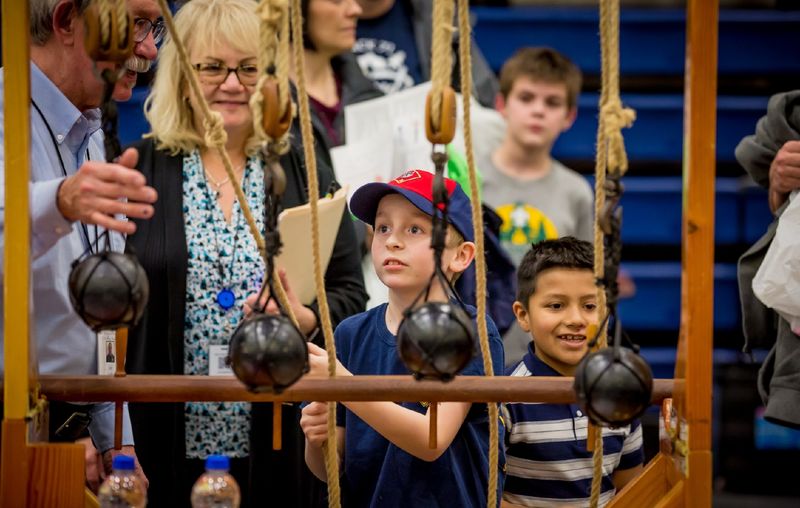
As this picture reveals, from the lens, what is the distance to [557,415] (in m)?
2.04

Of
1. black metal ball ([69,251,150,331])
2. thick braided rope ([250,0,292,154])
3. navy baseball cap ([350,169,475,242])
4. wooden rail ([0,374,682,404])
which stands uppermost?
thick braided rope ([250,0,292,154])

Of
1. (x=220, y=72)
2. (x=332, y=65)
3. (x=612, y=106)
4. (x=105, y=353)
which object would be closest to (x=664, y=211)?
(x=332, y=65)

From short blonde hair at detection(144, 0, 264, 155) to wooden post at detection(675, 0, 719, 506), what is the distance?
1076mm

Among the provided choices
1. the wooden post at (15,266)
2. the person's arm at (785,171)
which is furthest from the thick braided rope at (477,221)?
the person's arm at (785,171)

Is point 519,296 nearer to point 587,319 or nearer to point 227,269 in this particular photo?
point 587,319

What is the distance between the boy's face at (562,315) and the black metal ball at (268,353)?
0.79m

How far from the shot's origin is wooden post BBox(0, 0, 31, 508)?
150 centimetres

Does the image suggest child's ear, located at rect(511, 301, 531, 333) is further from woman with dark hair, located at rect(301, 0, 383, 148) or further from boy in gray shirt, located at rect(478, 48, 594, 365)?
boy in gray shirt, located at rect(478, 48, 594, 365)

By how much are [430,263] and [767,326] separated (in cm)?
71

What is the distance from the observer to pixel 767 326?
86.3 inches

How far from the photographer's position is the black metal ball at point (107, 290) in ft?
4.58

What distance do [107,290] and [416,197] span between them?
2.08 feet

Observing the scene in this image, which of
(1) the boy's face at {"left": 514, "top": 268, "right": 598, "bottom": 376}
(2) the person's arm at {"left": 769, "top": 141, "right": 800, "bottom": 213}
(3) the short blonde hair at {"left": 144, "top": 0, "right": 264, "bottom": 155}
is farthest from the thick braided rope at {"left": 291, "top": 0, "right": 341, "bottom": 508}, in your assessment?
(2) the person's arm at {"left": 769, "top": 141, "right": 800, "bottom": 213}

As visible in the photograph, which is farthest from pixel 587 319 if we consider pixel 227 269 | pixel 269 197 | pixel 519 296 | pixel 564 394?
pixel 269 197
